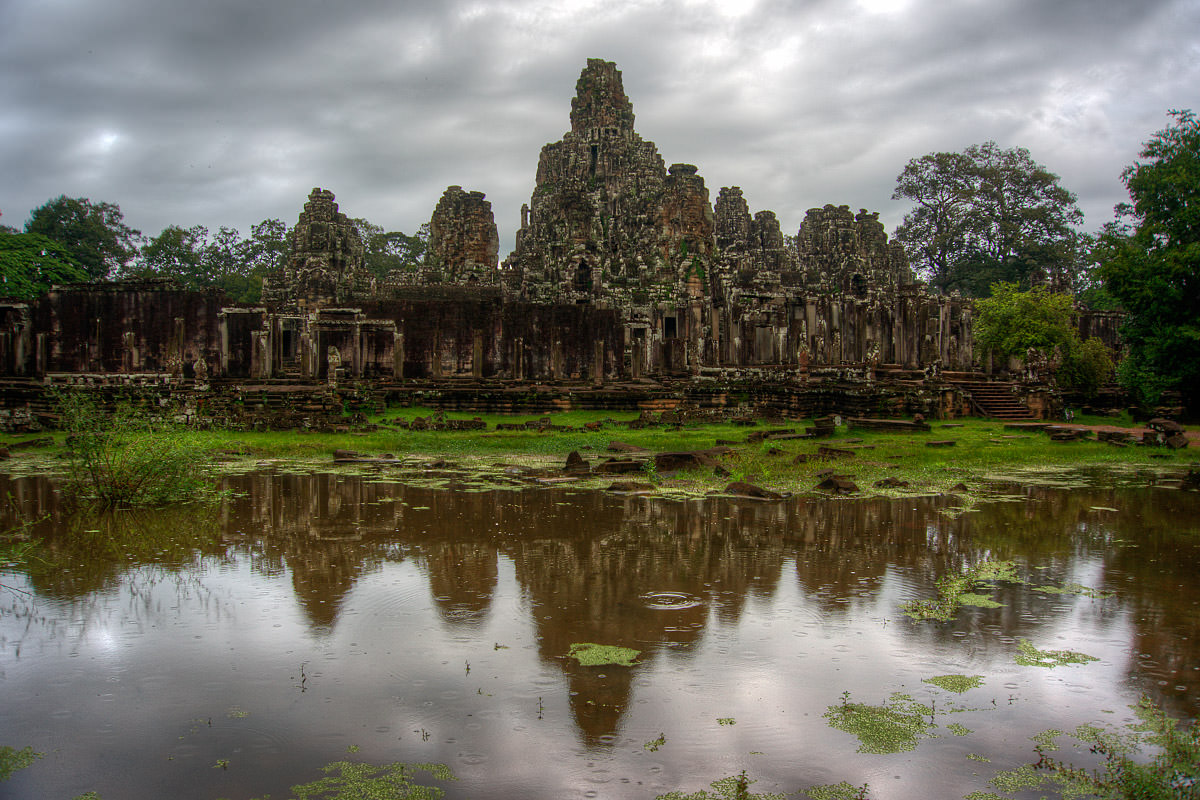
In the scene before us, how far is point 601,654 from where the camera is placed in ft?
16.2

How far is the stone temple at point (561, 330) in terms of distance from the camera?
23984 millimetres

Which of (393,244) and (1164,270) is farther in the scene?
(393,244)

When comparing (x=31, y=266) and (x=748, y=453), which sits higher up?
(x=31, y=266)

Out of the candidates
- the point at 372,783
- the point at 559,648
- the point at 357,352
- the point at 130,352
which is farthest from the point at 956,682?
the point at 130,352

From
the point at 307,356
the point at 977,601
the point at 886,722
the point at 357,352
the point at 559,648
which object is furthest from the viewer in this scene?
the point at 357,352

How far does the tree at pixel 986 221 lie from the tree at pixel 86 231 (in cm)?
5467

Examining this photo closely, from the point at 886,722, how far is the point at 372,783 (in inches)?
100

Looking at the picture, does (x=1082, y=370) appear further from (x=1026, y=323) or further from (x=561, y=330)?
(x=561, y=330)

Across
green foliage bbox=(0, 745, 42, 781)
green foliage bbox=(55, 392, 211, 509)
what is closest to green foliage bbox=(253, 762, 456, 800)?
green foliage bbox=(0, 745, 42, 781)

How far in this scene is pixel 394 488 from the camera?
37.5ft

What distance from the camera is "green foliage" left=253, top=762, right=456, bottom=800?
3.37 metres

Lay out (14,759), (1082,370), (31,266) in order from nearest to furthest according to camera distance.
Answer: (14,759)
(1082,370)
(31,266)

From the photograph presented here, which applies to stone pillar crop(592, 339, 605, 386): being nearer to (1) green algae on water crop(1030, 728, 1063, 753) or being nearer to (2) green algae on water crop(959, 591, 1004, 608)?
(2) green algae on water crop(959, 591, 1004, 608)

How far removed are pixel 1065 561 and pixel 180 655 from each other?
7373 mm
